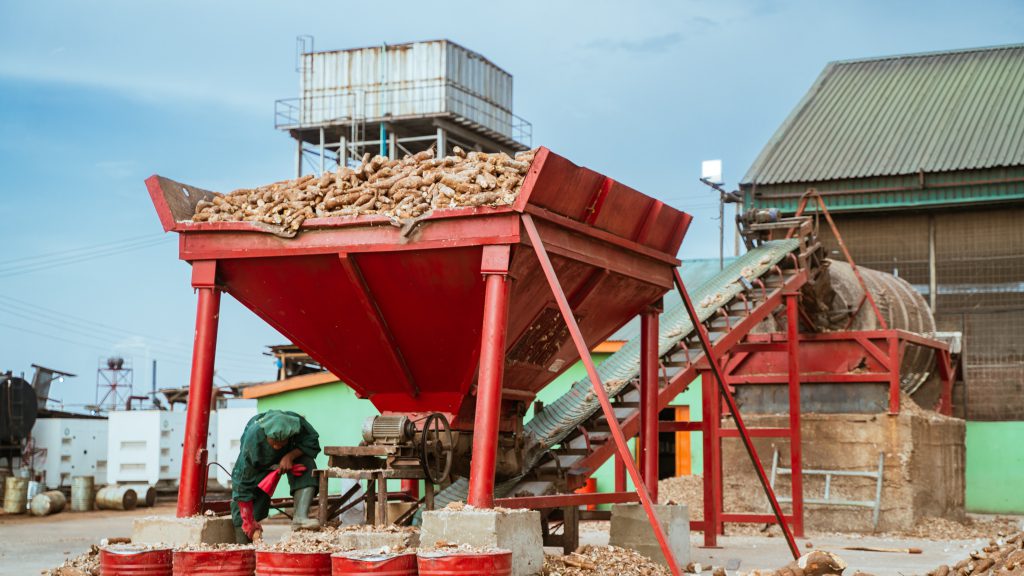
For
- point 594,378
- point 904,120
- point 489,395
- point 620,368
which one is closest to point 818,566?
point 594,378

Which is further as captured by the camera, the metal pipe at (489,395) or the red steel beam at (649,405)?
the red steel beam at (649,405)

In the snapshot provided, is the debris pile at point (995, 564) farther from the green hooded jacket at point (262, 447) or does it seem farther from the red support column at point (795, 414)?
the green hooded jacket at point (262, 447)

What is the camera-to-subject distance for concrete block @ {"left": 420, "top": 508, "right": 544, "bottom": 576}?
8375 millimetres

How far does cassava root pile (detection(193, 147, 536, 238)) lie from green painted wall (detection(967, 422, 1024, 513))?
17.8 m

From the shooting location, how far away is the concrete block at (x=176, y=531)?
9.52 m

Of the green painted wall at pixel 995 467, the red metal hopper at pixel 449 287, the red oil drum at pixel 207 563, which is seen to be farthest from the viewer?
the green painted wall at pixel 995 467

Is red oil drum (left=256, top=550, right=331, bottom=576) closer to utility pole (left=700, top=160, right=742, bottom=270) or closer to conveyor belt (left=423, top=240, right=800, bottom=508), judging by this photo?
conveyor belt (left=423, top=240, right=800, bottom=508)

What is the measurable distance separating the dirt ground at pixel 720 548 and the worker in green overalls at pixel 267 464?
0.65 metres

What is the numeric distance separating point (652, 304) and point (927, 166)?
1729 cm

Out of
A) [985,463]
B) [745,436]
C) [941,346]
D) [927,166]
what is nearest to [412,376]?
[745,436]

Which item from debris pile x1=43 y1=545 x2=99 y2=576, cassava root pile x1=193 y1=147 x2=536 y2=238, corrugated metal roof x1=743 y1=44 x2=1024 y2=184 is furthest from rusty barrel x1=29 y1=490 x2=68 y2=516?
corrugated metal roof x1=743 y1=44 x2=1024 y2=184

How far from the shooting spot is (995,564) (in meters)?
9.75

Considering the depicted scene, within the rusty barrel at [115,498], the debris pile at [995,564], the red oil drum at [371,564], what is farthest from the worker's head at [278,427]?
the rusty barrel at [115,498]

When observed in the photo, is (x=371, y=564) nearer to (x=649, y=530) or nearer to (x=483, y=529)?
(x=483, y=529)
